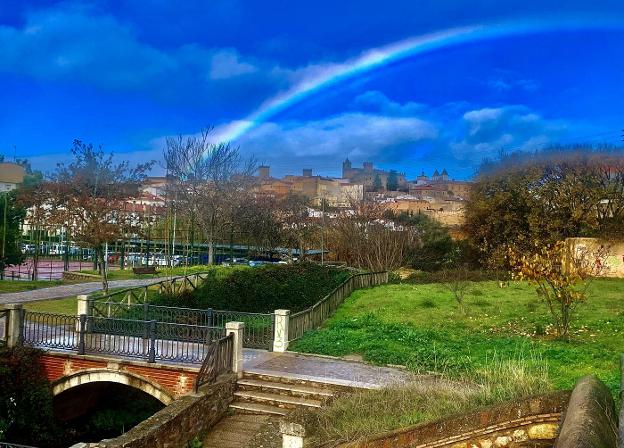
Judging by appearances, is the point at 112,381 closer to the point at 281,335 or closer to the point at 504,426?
the point at 281,335

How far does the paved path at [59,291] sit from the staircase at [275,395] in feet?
39.9

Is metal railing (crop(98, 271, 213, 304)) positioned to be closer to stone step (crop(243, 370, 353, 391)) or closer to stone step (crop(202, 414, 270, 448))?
stone step (crop(243, 370, 353, 391))

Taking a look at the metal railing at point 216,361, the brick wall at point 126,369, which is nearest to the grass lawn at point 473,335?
the metal railing at point 216,361

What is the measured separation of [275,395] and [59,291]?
15.6 metres

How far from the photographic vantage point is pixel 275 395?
38.8 feet

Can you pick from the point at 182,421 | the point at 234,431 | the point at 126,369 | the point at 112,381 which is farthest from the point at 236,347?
the point at 112,381

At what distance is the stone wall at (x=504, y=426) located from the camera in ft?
19.5

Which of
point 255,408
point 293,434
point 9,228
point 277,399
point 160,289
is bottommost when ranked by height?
point 255,408

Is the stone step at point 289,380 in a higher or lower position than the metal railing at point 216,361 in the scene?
lower

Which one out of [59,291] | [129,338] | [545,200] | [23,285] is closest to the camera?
[129,338]

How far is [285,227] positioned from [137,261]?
41.5 ft

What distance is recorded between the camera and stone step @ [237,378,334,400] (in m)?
11.5

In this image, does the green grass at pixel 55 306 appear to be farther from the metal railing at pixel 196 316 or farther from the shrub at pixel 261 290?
the shrub at pixel 261 290

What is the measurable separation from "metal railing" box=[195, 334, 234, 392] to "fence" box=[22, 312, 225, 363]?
72cm
